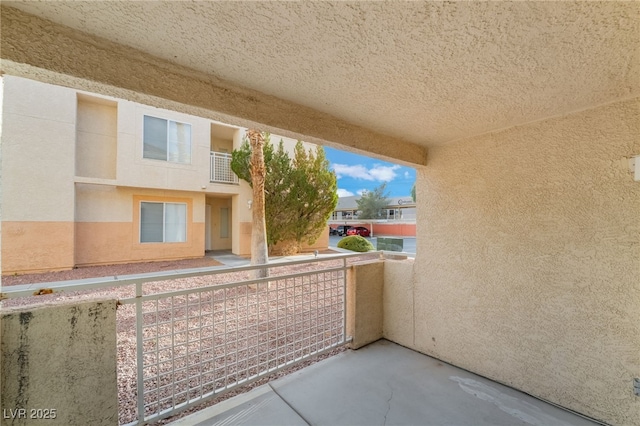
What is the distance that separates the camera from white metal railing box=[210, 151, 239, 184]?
36.3 feet

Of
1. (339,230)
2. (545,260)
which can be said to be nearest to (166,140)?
(545,260)

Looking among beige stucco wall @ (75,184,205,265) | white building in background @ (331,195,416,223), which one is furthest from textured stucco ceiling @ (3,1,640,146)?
white building in background @ (331,195,416,223)

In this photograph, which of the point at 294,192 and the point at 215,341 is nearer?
the point at 215,341

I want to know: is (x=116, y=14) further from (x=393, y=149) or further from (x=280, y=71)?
(x=393, y=149)

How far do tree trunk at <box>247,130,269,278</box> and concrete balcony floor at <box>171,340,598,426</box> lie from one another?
426 centimetres

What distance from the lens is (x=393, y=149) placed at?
3119 millimetres

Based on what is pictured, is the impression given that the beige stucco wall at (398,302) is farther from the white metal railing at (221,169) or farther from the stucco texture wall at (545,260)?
the white metal railing at (221,169)

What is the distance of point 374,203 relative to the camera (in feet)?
111

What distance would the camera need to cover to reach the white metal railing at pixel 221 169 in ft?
36.3

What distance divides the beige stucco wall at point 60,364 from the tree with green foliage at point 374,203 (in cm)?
3286

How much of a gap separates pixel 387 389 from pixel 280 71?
10.3 feet

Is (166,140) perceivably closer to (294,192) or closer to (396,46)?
(294,192)

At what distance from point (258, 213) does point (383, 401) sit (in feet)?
17.9

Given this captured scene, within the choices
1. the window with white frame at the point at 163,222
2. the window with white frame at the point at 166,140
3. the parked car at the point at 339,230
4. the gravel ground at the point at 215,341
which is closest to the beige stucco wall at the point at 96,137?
the window with white frame at the point at 166,140
